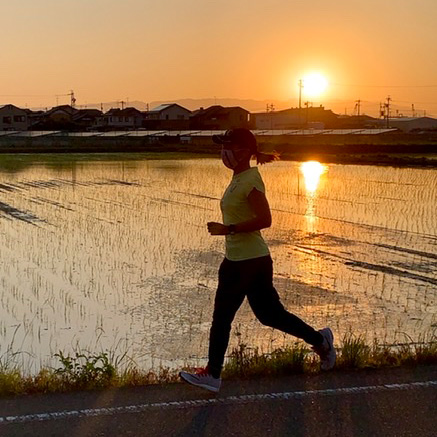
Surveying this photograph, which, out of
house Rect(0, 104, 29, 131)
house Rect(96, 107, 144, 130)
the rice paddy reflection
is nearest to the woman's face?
the rice paddy reflection

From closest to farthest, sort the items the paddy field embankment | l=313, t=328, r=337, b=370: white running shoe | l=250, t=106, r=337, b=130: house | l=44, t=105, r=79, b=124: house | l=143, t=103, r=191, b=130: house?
1. l=313, t=328, r=337, b=370: white running shoe
2. the paddy field embankment
3. l=44, t=105, r=79, b=124: house
4. l=143, t=103, r=191, b=130: house
5. l=250, t=106, r=337, b=130: house

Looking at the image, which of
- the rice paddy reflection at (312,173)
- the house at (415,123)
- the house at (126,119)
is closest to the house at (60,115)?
the house at (126,119)

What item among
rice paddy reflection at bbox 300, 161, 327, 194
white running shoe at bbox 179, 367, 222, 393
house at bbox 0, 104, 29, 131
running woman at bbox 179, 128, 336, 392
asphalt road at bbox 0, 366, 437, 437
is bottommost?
asphalt road at bbox 0, 366, 437, 437

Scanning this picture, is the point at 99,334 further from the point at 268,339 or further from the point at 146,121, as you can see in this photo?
the point at 146,121

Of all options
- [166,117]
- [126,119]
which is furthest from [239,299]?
[126,119]

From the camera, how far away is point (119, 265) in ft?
28.7

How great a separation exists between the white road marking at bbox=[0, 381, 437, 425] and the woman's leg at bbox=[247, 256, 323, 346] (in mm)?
370

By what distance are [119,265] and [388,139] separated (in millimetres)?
35716

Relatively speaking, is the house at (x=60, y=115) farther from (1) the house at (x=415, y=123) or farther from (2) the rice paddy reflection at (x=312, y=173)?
(2) the rice paddy reflection at (x=312, y=173)

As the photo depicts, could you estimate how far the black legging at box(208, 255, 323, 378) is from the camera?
133 inches

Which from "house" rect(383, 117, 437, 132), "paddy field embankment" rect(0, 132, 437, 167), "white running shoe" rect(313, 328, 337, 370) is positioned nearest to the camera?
"white running shoe" rect(313, 328, 337, 370)

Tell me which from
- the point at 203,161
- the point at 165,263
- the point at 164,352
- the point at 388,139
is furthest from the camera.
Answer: the point at 388,139

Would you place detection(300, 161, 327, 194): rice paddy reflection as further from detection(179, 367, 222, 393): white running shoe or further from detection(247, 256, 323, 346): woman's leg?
detection(179, 367, 222, 393): white running shoe

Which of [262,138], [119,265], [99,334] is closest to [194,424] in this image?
[99,334]
